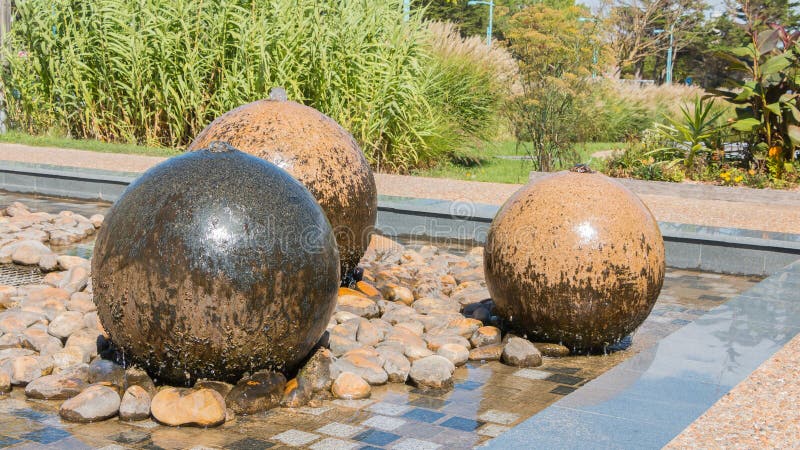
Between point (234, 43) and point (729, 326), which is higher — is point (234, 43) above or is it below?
above

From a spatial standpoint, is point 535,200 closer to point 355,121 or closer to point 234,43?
point 355,121

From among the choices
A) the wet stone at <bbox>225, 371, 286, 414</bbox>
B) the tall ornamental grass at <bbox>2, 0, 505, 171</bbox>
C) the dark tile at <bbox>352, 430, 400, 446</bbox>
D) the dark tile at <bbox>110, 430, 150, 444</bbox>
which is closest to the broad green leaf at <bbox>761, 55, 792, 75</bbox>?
the tall ornamental grass at <bbox>2, 0, 505, 171</bbox>

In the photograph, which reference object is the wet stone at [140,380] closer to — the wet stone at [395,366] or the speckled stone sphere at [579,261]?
the wet stone at [395,366]

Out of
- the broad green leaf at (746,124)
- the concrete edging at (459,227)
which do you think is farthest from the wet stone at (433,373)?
the broad green leaf at (746,124)

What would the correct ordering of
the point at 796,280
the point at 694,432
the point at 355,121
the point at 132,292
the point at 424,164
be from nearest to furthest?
the point at 694,432 < the point at 132,292 < the point at 796,280 < the point at 355,121 < the point at 424,164

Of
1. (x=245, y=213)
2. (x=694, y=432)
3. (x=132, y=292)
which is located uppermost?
(x=245, y=213)

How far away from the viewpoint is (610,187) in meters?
5.69

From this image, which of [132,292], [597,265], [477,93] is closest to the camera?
[132,292]

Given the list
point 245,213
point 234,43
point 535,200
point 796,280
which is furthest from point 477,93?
point 245,213

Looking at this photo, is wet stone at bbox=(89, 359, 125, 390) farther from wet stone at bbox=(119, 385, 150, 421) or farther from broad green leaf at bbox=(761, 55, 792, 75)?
broad green leaf at bbox=(761, 55, 792, 75)

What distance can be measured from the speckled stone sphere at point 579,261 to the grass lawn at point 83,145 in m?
10.9

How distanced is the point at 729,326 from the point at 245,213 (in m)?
3.26

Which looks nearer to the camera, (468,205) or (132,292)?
(132,292)

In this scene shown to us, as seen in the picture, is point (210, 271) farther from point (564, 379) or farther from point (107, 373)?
point (564, 379)
